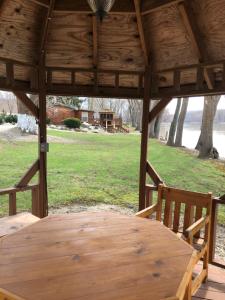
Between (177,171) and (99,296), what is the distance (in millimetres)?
9272

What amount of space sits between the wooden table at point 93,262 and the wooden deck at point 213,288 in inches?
27.8

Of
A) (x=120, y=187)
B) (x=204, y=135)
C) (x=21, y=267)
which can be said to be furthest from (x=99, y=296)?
(x=204, y=135)

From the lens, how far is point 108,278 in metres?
1.46

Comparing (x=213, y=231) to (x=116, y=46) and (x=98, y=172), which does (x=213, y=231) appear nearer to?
(x=116, y=46)

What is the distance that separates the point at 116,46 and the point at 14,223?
8.49ft

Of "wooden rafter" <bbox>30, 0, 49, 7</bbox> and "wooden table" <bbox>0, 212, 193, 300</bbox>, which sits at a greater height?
"wooden rafter" <bbox>30, 0, 49, 7</bbox>

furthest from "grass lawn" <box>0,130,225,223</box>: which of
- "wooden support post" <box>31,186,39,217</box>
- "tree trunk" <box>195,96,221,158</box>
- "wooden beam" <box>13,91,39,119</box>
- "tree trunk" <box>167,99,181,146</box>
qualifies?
"tree trunk" <box>167,99,181,146</box>

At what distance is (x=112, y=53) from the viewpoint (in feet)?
12.1

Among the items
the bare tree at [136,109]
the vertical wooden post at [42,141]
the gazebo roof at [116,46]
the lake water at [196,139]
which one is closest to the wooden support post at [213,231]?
the gazebo roof at [116,46]

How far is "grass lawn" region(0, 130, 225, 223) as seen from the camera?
6.80m

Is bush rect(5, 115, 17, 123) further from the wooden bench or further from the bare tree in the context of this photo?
the wooden bench

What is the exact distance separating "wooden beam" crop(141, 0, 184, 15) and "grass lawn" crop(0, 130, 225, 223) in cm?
439

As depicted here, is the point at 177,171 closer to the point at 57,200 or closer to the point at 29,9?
the point at 57,200

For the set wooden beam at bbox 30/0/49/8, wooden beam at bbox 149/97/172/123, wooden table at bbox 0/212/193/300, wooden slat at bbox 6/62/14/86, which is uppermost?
wooden beam at bbox 30/0/49/8
